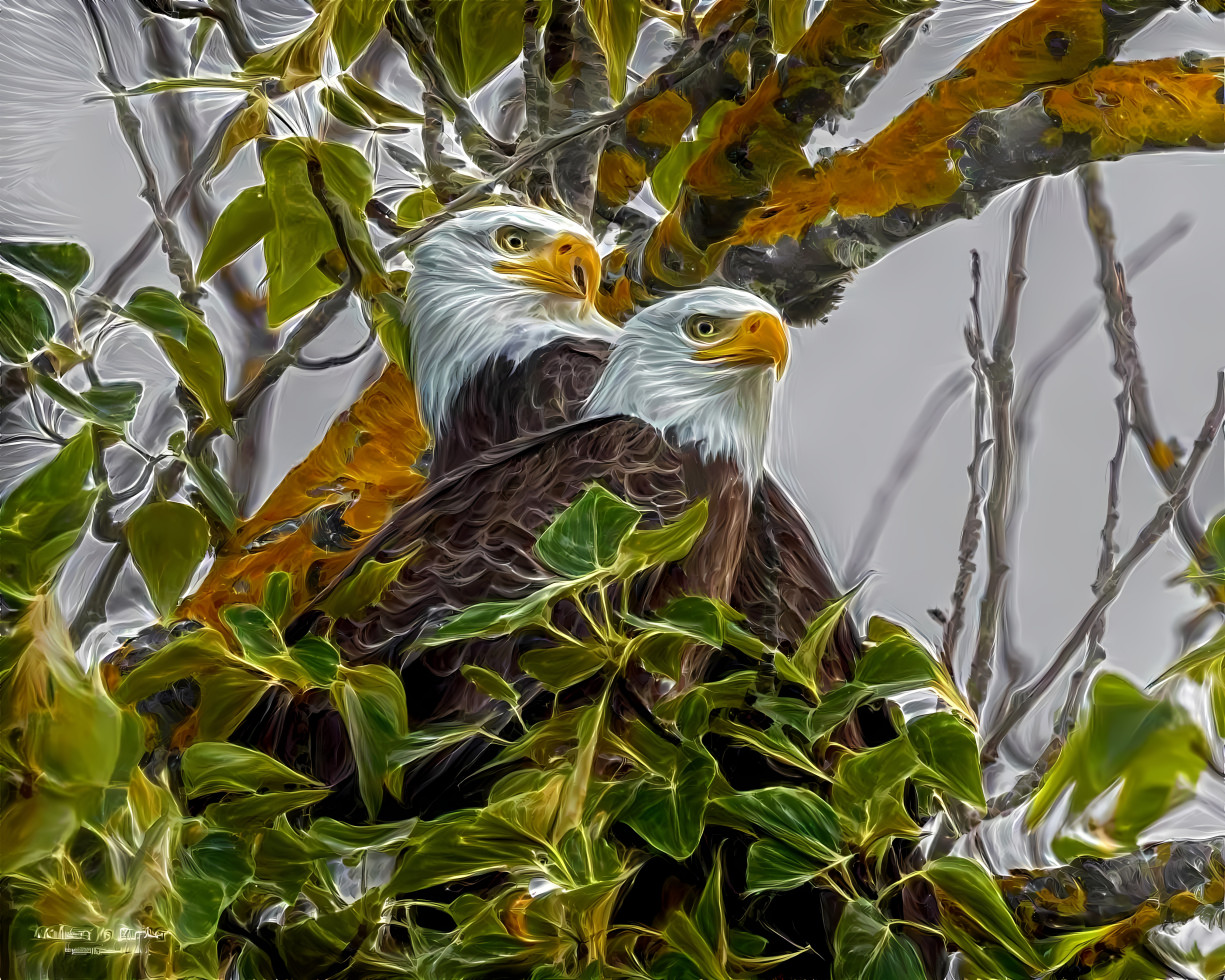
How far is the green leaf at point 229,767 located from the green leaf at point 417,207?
29 cm

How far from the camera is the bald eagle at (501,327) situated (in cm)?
Answer: 52

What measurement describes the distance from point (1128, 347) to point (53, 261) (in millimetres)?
541

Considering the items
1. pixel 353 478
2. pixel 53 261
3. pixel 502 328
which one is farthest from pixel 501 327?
pixel 53 261

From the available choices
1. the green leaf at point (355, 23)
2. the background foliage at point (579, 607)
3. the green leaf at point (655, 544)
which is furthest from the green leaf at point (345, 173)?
the green leaf at point (655, 544)

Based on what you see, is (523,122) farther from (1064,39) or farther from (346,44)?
(1064,39)

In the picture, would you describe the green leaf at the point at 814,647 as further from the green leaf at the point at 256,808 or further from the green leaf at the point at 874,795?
the green leaf at the point at 256,808

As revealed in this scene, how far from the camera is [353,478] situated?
0.54 meters

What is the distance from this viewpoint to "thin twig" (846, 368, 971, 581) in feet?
1.62

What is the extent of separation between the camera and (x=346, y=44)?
1.70 feet

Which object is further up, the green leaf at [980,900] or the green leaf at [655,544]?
the green leaf at [655,544]

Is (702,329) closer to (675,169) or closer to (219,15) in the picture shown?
(675,169)

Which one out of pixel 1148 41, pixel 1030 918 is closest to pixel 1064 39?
pixel 1148 41

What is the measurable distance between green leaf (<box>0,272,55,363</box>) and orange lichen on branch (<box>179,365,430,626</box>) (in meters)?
0.13

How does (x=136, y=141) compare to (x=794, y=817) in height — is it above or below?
above
